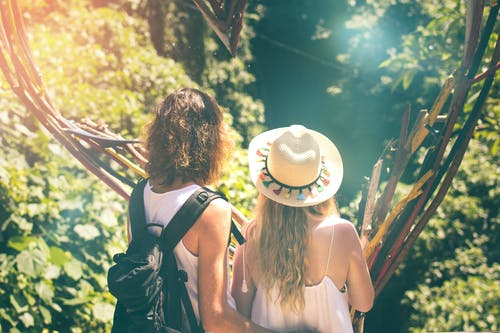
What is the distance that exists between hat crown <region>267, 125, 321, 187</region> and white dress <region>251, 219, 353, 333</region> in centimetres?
24

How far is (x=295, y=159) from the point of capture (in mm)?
1719

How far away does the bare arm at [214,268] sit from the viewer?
1586 millimetres

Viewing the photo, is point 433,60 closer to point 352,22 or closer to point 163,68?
point 163,68

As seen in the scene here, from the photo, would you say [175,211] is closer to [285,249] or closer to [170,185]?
[170,185]

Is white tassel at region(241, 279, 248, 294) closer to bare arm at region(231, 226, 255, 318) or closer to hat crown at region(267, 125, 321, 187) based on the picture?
bare arm at region(231, 226, 255, 318)

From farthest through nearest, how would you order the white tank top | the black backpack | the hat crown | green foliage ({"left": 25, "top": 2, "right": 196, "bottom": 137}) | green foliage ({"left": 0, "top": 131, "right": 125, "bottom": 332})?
green foliage ({"left": 25, "top": 2, "right": 196, "bottom": 137}) < green foliage ({"left": 0, "top": 131, "right": 125, "bottom": 332}) < the hat crown < the white tank top < the black backpack

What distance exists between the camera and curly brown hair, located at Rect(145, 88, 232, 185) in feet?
5.53

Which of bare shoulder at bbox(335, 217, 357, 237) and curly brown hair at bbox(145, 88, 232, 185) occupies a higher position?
curly brown hair at bbox(145, 88, 232, 185)

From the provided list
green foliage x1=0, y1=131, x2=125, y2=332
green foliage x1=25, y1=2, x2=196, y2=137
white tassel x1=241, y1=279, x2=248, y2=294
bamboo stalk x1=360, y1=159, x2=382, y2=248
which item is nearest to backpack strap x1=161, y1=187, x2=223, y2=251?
white tassel x1=241, y1=279, x2=248, y2=294

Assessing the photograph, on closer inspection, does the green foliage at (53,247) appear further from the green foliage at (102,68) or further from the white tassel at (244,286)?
the white tassel at (244,286)

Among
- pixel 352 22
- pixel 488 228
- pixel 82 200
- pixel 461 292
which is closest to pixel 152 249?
pixel 82 200

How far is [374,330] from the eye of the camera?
22.0 feet

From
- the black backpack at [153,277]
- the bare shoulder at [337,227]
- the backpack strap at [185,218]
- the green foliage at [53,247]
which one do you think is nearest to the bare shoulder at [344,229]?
the bare shoulder at [337,227]

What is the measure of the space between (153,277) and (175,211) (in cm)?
22
